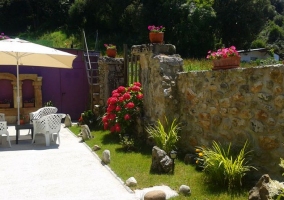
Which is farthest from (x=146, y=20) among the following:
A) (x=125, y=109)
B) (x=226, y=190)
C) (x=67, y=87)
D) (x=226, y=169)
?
(x=226, y=190)

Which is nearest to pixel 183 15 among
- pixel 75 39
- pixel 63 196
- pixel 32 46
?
pixel 75 39

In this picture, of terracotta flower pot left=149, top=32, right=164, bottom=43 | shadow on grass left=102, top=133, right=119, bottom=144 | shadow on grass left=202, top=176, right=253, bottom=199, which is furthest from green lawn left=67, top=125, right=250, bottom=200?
terracotta flower pot left=149, top=32, right=164, bottom=43

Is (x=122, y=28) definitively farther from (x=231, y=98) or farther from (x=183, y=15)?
(x=231, y=98)

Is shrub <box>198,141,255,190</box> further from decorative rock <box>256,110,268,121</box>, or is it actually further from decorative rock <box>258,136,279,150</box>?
decorative rock <box>256,110,268,121</box>

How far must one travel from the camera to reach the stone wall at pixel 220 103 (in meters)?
4.50

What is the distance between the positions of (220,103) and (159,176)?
1.53 metres

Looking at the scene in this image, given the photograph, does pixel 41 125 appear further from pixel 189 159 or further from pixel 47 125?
pixel 189 159

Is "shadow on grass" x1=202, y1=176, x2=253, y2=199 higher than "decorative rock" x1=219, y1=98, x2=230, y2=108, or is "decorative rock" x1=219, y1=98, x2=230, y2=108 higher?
"decorative rock" x1=219, y1=98, x2=230, y2=108

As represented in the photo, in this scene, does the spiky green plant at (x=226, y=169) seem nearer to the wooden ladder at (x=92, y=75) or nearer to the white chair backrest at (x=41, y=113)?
the white chair backrest at (x=41, y=113)

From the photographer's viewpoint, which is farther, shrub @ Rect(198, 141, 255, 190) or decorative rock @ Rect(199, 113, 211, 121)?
A: decorative rock @ Rect(199, 113, 211, 121)

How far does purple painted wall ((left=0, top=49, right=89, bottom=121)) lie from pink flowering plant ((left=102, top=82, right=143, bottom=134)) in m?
5.12

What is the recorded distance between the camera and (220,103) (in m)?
5.43

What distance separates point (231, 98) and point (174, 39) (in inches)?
750

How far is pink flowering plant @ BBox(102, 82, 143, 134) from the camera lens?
7.59m
